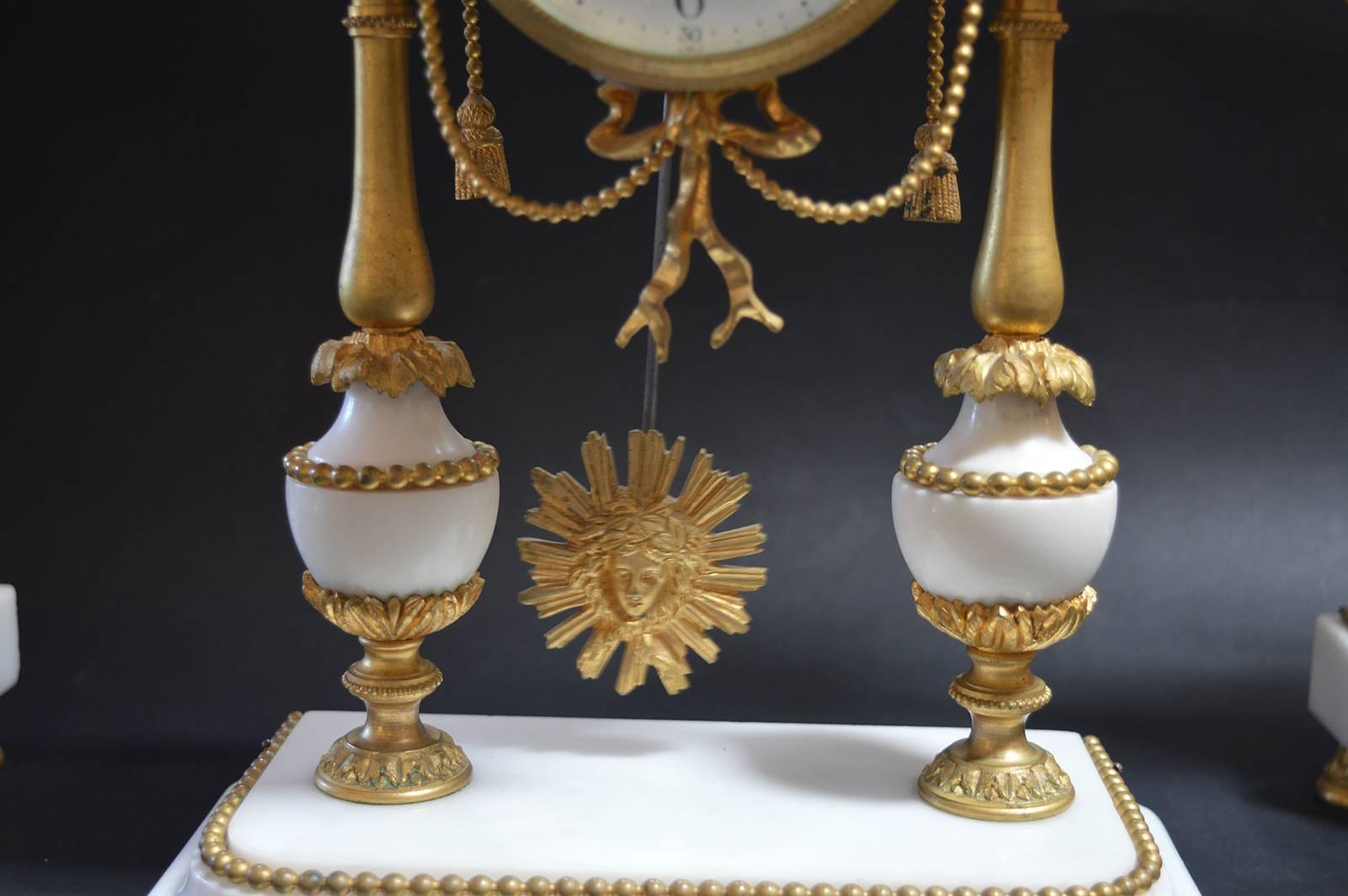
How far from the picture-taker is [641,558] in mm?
1977

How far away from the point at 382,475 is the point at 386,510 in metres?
0.04

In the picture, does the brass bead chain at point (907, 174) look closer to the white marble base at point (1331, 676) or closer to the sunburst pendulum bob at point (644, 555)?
the sunburst pendulum bob at point (644, 555)

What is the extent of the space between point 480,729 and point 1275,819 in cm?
96

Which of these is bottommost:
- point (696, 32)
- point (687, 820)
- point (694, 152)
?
point (687, 820)

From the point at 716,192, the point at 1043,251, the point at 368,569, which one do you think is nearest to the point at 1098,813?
the point at 1043,251

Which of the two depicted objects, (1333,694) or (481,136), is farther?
(1333,694)

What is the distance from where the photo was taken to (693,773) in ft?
6.59

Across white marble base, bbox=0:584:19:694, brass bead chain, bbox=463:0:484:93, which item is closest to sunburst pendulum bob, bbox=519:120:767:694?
brass bead chain, bbox=463:0:484:93

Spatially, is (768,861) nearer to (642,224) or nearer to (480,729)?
(480,729)

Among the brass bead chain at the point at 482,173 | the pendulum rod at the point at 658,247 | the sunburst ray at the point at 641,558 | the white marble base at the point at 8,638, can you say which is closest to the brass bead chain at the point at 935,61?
the brass bead chain at the point at 482,173

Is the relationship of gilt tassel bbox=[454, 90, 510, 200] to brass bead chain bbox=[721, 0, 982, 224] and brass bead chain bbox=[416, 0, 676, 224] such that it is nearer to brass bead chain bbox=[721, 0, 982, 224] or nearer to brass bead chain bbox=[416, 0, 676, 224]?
brass bead chain bbox=[416, 0, 676, 224]

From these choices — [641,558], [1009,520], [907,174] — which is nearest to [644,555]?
[641,558]

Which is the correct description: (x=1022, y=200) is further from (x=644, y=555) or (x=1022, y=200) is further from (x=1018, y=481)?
(x=644, y=555)

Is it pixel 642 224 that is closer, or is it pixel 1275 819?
pixel 1275 819
